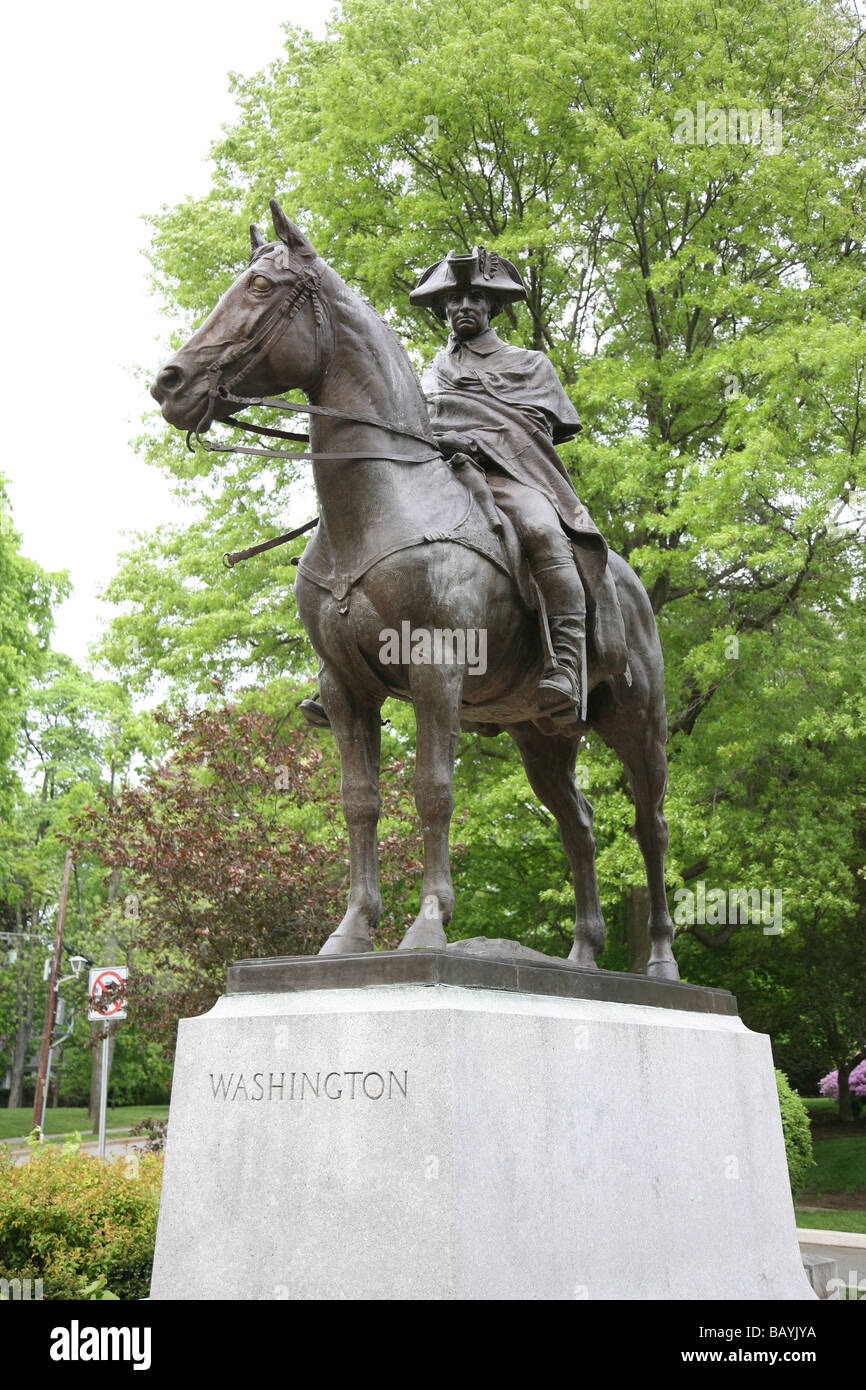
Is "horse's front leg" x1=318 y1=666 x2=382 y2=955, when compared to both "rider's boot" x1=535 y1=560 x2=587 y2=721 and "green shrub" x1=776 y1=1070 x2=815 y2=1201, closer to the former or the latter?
"rider's boot" x1=535 y1=560 x2=587 y2=721

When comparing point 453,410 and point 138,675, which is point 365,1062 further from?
point 138,675

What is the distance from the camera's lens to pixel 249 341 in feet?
18.8

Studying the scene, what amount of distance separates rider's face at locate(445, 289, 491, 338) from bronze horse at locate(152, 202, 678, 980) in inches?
45.9

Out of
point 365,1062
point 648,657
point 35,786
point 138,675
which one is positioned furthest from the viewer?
point 35,786

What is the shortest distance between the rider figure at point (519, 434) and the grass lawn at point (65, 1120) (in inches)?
1193

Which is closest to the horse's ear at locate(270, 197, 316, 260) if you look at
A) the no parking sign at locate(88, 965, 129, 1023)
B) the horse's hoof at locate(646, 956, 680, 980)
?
the horse's hoof at locate(646, 956, 680, 980)

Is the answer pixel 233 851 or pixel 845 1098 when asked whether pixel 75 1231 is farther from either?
pixel 845 1098

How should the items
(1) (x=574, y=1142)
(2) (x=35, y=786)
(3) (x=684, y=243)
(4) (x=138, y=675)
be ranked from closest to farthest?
(1) (x=574, y=1142) < (3) (x=684, y=243) < (4) (x=138, y=675) < (2) (x=35, y=786)

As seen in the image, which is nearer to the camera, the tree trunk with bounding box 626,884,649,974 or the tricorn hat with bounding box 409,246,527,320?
the tricorn hat with bounding box 409,246,527,320

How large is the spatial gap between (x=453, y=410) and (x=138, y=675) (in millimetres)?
13761

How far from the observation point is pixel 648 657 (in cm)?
761

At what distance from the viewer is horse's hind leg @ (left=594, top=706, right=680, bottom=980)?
7656 mm

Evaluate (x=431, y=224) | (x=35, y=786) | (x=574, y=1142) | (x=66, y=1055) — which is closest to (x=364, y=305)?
(x=574, y=1142)

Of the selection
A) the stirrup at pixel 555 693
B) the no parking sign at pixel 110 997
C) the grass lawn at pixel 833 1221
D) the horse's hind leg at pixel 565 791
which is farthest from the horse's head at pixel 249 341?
the grass lawn at pixel 833 1221
